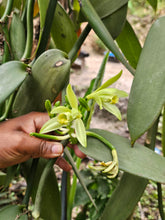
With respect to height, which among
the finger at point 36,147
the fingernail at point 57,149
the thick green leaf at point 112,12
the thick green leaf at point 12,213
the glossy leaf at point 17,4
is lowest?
the thick green leaf at point 12,213

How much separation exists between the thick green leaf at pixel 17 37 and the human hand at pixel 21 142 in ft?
0.51

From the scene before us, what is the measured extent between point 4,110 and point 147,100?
0.36 meters

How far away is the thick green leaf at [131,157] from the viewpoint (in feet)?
1.21

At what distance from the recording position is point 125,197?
0.54 m

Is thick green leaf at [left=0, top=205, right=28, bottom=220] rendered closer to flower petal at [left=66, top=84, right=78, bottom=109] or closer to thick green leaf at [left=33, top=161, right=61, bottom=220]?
thick green leaf at [left=33, top=161, right=61, bottom=220]

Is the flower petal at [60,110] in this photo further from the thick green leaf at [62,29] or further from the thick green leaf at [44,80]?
the thick green leaf at [62,29]

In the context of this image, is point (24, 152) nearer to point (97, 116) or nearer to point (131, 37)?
point (131, 37)

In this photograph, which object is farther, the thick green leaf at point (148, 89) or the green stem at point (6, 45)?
the green stem at point (6, 45)

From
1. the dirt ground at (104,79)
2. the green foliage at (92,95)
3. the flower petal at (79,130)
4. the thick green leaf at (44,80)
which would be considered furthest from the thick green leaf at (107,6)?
the dirt ground at (104,79)

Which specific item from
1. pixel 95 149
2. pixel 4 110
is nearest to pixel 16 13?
pixel 4 110

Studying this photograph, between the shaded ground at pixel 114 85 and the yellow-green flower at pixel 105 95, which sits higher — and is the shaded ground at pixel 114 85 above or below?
below

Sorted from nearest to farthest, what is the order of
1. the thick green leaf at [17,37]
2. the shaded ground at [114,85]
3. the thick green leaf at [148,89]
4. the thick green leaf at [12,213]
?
the thick green leaf at [148,89] < the thick green leaf at [12,213] < the thick green leaf at [17,37] < the shaded ground at [114,85]

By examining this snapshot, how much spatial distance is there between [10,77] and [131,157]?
0.24 m

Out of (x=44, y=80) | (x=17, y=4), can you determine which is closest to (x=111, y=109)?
(x=44, y=80)
